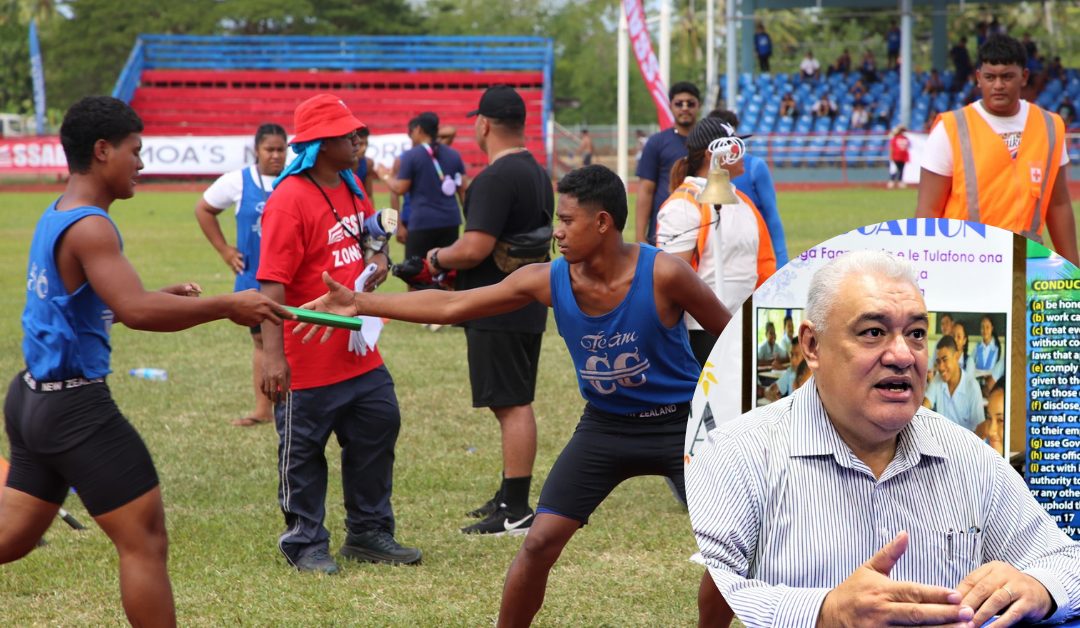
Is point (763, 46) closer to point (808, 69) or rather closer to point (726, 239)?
point (808, 69)

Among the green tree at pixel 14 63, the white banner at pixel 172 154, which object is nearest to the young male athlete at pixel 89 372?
the white banner at pixel 172 154

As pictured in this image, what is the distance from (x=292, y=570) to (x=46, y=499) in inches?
53.8

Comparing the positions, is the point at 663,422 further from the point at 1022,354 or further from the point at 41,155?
the point at 41,155

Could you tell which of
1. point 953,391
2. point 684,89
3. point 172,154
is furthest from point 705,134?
point 172,154

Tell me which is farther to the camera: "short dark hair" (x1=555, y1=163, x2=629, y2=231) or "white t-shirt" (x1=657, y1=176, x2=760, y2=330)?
"white t-shirt" (x1=657, y1=176, x2=760, y2=330)

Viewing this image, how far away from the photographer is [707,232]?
5.14 m

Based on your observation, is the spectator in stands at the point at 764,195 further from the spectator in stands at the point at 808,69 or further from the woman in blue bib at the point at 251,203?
the spectator in stands at the point at 808,69

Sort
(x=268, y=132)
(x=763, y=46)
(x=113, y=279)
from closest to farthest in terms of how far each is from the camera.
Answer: (x=113, y=279) < (x=268, y=132) < (x=763, y=46)

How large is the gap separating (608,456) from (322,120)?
77.9 inches

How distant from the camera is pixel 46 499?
11.7 ft

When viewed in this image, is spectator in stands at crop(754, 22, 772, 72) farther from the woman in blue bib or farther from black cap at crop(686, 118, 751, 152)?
black cap at crop(686, 118, 751, 152)

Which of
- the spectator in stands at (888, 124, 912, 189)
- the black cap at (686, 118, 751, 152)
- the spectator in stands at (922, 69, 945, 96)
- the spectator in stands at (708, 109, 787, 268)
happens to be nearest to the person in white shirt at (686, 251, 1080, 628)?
the black cap at (686, 118, 751, 152)

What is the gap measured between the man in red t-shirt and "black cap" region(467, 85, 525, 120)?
87cm

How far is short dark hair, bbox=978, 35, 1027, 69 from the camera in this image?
16.0ft
